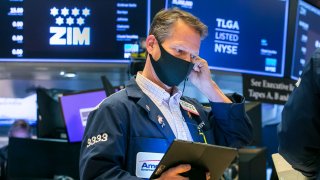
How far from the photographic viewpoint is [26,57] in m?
4.53

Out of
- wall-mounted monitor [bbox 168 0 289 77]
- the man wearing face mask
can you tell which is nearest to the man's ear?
the man wearing face mask

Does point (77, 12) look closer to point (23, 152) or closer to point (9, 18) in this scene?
point (9, 18)

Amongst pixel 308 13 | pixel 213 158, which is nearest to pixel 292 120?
pixel 213 158

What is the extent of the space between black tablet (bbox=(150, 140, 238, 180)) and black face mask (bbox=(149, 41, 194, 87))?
15.4 inches

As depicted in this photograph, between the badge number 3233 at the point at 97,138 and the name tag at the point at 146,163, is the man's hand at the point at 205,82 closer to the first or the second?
the name tag at the point at 146,163

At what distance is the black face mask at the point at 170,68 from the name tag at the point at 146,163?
0.34 metres

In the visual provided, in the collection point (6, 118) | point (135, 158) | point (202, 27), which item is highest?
point (202, 27)

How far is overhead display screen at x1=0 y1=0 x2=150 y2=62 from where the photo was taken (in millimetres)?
4535

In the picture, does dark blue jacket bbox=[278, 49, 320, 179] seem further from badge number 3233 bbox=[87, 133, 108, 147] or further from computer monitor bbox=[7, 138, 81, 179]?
computer monitor bbox=[7, 138, 81, 179]

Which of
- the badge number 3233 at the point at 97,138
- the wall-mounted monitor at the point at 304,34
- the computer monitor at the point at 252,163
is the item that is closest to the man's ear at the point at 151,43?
the badge number 3233 at the point at 97,138

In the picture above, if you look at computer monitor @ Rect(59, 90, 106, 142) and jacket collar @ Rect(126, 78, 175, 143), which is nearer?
jacket collar @ Rect(126, 78, 175, 143)

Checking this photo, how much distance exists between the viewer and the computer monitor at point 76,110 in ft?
12.7

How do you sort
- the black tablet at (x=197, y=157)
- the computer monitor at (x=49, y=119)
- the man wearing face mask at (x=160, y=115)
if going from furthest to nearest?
the computer monitor at (x=49, y=119), the man wearing face mask at (x=160, y=115), the black tablet at (x=197, y=157)

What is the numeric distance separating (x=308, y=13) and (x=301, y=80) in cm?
422
